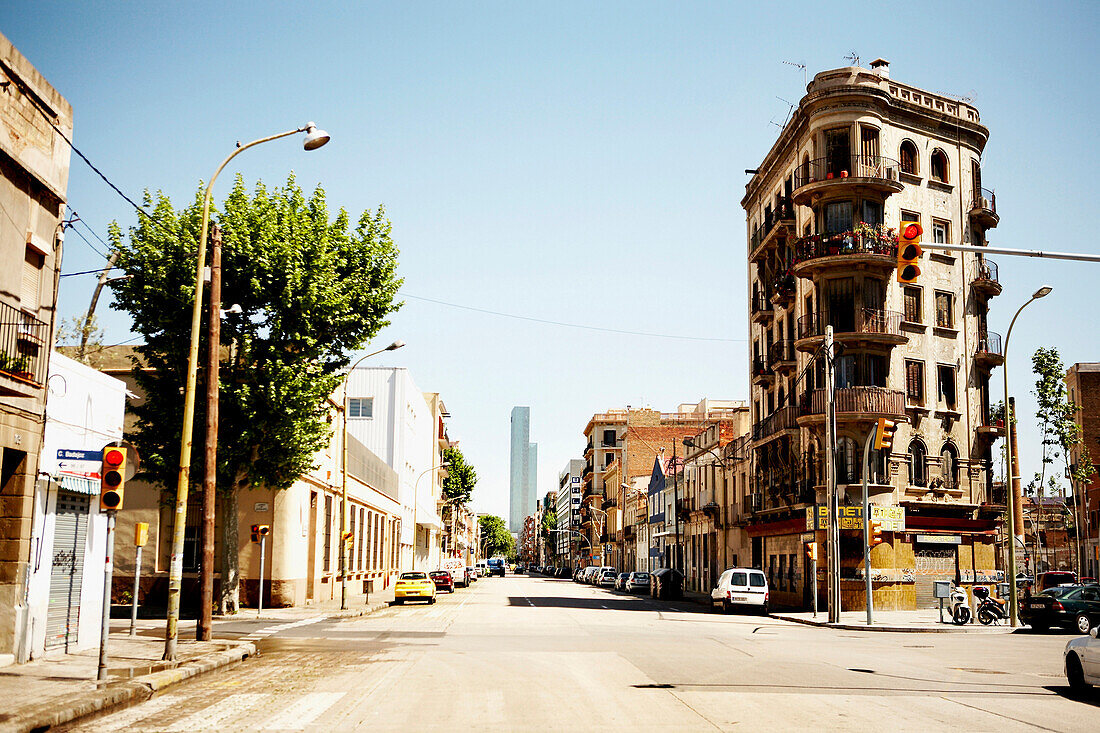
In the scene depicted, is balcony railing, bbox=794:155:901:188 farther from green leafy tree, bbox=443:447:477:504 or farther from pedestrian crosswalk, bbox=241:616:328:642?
green leafy tree, bbox=443:447:477:504

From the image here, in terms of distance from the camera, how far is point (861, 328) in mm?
41844

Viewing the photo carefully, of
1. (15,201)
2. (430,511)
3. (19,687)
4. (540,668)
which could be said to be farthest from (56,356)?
(430,511)

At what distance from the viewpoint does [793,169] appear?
47.9 m

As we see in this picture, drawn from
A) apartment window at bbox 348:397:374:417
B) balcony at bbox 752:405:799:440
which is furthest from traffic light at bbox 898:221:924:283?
apartment window at bbox 348:397:374:417

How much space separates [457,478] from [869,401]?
70606 millimetres

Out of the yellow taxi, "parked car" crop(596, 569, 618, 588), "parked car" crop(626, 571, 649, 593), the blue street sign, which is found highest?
the blue street sign

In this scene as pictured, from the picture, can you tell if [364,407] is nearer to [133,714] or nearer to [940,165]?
[940,165]

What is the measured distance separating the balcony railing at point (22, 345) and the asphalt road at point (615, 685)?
5.33m

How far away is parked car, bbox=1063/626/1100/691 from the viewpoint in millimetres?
13781

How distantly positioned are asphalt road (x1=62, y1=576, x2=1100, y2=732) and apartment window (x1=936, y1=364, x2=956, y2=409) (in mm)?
18608

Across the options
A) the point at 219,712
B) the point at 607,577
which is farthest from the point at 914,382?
the point at 607,577

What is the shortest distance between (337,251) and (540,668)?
16.8 metres

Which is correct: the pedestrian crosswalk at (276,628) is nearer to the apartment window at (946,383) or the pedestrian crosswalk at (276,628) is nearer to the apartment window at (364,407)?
the apartment window at (946,383)

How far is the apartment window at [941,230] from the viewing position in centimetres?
4456
